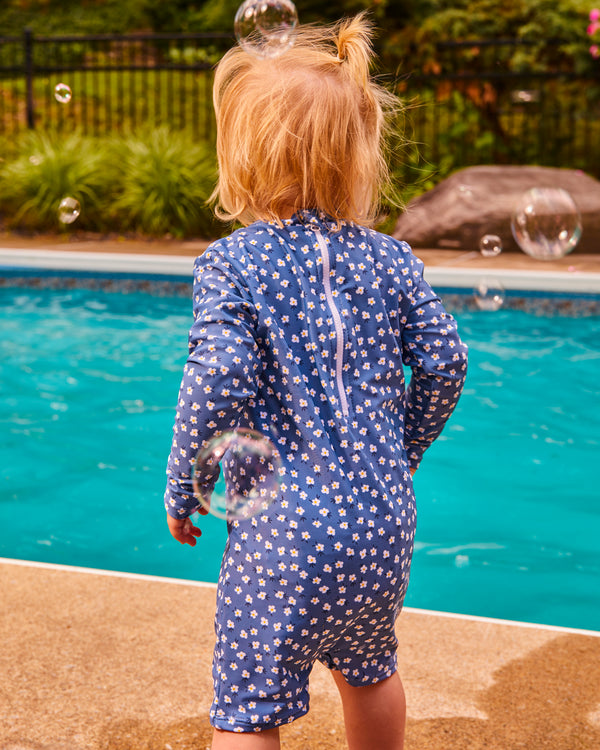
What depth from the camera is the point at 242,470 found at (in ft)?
4.87

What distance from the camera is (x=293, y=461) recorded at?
4.76 ft

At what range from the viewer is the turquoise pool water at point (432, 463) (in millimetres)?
3588

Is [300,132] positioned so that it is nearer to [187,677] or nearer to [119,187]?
[187,677]

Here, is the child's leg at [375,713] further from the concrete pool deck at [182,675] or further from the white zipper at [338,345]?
the white zipper at [338,345]

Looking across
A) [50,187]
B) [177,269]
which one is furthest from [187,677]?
[50,187]

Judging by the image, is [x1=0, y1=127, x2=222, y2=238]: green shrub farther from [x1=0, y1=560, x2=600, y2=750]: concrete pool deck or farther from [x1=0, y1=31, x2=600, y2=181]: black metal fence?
[x1=0, y1=560, x2=600, y2=750]: concrete pool deck

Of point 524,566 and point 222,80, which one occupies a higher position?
point 222,80

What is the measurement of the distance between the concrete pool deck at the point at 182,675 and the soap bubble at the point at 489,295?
4.97m

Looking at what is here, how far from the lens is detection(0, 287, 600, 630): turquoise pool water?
3.59 m

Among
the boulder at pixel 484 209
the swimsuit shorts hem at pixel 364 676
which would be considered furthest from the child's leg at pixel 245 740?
the boulder at pixel 484 209

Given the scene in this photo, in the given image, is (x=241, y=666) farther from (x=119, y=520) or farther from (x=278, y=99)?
(x=119, y=520)

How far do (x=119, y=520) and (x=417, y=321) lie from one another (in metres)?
2.71

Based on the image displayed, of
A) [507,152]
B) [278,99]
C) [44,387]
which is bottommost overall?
[44,387]

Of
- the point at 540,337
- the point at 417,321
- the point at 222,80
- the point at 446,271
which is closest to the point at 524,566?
the point at 417,321
